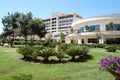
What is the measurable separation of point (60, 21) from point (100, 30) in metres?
67.1

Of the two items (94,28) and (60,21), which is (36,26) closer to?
(94,28)

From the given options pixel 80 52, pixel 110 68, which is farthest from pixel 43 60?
pixel 110 68

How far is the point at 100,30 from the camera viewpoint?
162ft

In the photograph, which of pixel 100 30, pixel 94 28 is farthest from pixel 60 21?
pixel 100 30

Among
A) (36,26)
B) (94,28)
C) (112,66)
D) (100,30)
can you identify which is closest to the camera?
(112,66)

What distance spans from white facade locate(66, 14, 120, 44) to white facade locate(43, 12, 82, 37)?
55452mm

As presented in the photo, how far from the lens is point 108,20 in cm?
4844

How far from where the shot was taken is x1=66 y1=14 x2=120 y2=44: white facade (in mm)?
47344

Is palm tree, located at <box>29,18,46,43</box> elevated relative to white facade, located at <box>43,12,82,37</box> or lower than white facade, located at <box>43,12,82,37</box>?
lower

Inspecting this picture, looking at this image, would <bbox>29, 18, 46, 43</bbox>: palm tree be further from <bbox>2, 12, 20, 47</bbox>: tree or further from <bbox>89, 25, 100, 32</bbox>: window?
<bbox>89, 25, 100, 32</bbox>: window

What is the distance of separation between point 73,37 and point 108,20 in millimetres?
13323

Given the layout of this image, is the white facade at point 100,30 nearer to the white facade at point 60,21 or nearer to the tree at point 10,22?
the tree at point 10,22

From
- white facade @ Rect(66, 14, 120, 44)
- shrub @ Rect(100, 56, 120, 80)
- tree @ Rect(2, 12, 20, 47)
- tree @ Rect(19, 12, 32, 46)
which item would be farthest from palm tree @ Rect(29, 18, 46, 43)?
shrub @ Rect(100, 56, 120, 80)

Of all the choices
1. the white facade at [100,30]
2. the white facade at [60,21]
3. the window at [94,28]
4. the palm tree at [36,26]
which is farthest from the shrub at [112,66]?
the white facade at [60,21]
